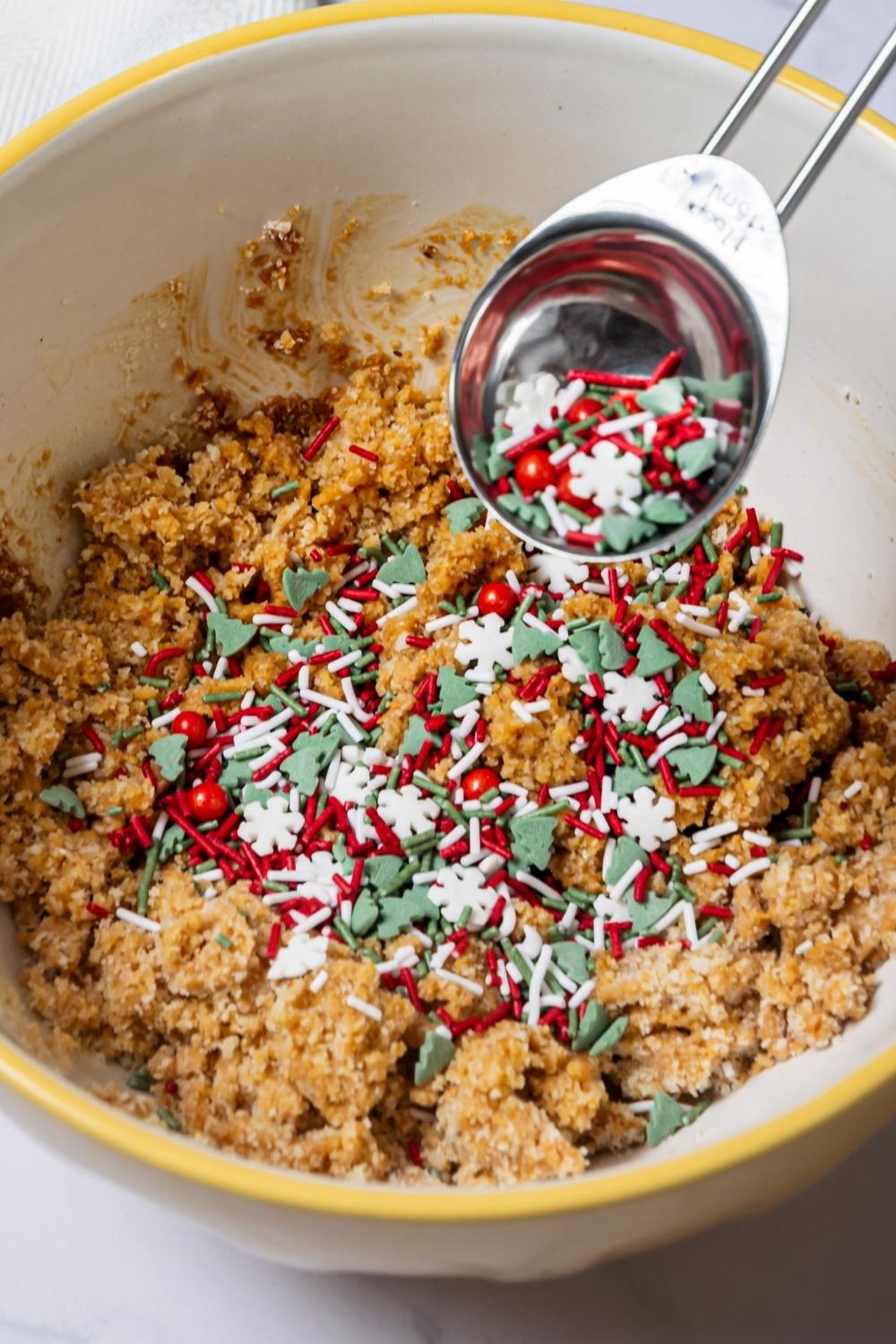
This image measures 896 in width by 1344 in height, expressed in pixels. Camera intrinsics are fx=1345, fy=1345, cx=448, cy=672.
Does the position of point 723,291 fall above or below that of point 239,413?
above

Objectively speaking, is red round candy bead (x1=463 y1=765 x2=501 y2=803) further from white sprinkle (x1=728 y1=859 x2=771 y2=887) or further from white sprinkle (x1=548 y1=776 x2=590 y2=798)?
white sprinkle (x1=728 y1=859 x2=771 y2=887)

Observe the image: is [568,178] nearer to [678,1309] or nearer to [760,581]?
[760,581]

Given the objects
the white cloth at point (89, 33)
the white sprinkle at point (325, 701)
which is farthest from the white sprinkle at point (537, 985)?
the white cloth at point (89, 33)

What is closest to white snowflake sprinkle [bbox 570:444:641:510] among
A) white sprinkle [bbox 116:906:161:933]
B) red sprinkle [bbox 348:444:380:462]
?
red sprinkle [bbox 348:444:380:462]

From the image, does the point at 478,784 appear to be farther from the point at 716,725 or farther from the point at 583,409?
the point at 583,409

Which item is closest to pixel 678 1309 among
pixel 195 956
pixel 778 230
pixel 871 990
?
pixel 871 990

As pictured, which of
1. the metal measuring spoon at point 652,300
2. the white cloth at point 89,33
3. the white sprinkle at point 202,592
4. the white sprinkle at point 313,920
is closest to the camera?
the metal measuring spoon at point 652,300

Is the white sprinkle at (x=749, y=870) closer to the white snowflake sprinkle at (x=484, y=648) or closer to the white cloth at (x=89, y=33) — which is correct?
the white snowflake sprinkle at (x=484, y=648)
